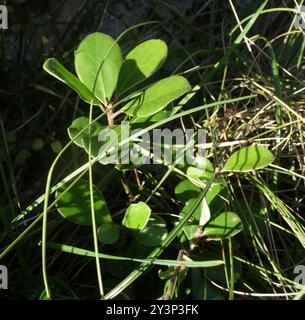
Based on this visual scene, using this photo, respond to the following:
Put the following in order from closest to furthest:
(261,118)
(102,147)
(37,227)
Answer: (102,147), (37,227), (261,118)

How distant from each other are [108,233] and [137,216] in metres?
0.05

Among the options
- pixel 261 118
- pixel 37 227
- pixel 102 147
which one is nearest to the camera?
pixel 102 147

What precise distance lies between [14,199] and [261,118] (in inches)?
18.9

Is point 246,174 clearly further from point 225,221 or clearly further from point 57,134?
point 57,134

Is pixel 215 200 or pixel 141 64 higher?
pixel 141 64

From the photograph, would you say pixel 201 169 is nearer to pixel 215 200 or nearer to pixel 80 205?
pixel 215 200

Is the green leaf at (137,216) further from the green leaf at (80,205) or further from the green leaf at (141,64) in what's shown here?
the green leaf at (141,64)

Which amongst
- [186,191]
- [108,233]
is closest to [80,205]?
[108,233]

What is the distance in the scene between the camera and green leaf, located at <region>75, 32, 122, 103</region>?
90 cm

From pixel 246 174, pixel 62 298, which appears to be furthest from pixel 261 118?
pixel 62 298

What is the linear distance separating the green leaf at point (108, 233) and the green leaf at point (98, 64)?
0.65ft

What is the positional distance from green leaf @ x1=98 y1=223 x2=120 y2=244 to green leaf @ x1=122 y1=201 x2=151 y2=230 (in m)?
0.02

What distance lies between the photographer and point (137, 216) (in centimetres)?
90

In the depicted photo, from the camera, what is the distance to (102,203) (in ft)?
3.00
